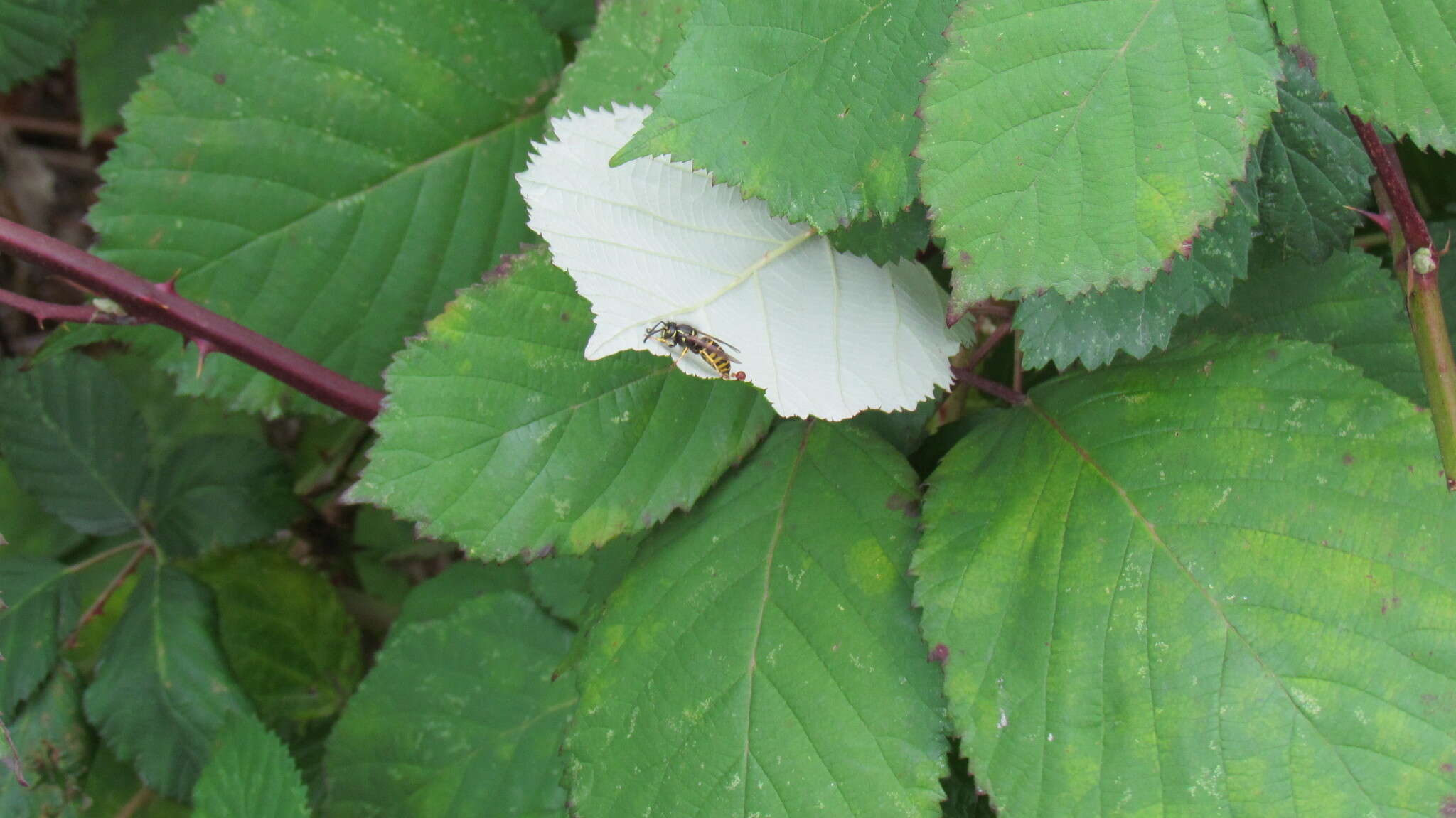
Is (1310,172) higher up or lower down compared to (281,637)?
higher up

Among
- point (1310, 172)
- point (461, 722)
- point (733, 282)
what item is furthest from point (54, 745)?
point (1310, 172)

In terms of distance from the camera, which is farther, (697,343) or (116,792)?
(116,792)

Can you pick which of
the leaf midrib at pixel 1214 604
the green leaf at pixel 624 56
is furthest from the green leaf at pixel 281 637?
the leaf midrib at pixel 1214 604

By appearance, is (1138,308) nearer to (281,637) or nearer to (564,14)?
(564,14)

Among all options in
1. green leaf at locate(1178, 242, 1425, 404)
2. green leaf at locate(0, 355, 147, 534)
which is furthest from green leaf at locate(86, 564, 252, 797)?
green leaf at locate(1178, 242, 1425, 404)

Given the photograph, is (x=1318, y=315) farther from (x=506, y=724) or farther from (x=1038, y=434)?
(x=506, y=724)

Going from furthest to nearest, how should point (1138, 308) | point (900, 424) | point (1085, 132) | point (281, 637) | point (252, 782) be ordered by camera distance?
point (281, 637) → point (252, 782) → point (900, 424) → point (1138, 308) → point (1085, 132)

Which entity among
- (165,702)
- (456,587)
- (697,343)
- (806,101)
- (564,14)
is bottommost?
(165,702)

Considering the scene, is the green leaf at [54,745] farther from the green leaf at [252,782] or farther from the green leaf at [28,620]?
the green leaf at [252,782]
